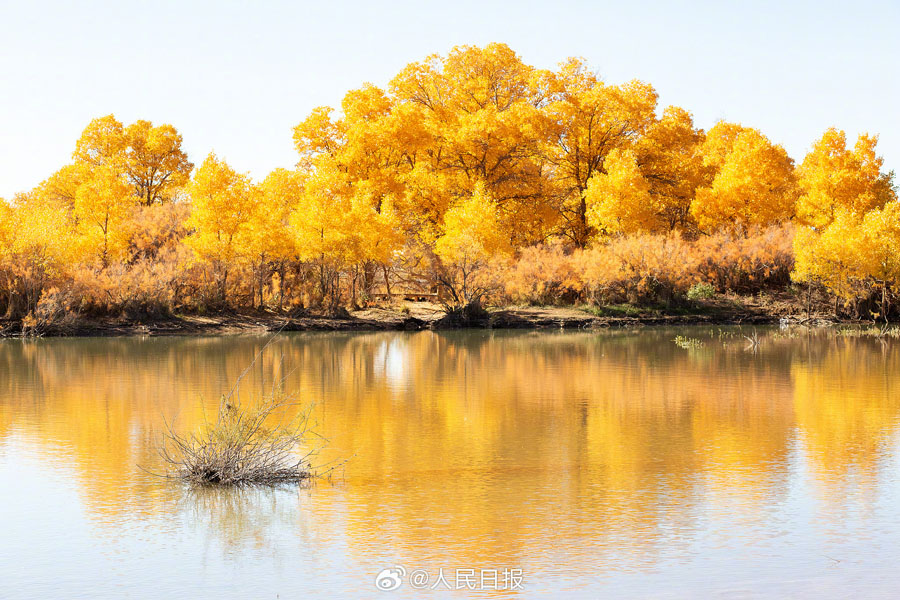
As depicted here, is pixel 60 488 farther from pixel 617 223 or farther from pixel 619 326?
pixel 617 223

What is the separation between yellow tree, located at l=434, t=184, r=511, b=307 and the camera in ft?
136

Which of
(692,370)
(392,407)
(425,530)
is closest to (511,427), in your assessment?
(392,407)

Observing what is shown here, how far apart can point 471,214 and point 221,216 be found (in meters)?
10.8

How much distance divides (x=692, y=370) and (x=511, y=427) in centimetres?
958

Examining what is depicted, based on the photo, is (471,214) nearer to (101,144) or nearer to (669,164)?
(669,164)

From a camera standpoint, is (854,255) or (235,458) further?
(854,255)

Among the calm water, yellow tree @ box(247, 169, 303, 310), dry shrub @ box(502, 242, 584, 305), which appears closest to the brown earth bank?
dry shrub @ box(502, 242, 584, 305)

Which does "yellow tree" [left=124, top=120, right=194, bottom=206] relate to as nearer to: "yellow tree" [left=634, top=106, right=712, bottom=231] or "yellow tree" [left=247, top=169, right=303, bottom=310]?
"yellow tree" [left=247, top=169, right=303, bottom=310]

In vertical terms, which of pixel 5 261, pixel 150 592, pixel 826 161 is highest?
pixel 826 161

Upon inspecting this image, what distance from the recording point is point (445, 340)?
3503cm

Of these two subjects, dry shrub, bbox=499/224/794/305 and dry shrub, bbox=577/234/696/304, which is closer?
dry shrub, bbox=577/234/696/304

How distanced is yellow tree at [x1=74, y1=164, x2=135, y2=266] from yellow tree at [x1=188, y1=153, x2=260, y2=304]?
366 cm

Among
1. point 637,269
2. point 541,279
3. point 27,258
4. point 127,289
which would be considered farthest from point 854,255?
point 27,258

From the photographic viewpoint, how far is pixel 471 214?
42188mm
